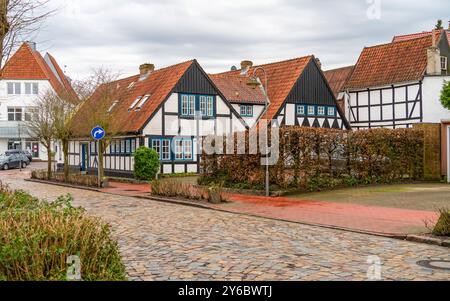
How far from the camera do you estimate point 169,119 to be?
3117 centimetres

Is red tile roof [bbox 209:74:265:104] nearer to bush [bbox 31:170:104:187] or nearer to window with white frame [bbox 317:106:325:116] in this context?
window with white frame [bbox 317:106:325:116]

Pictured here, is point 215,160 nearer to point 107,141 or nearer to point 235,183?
point 235,183

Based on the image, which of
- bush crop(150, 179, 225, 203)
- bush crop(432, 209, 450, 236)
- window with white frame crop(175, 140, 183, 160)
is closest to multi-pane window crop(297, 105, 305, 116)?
window with white frame crop(175, 140, 183, 160)

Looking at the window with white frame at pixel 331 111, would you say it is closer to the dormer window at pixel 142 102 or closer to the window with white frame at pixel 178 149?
the window with white frame at pixel 178 149

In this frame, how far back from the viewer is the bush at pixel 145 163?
92.8 ft

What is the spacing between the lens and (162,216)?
14.1m

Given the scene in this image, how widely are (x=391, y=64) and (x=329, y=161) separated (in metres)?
18.9

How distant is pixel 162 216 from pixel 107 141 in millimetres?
16203

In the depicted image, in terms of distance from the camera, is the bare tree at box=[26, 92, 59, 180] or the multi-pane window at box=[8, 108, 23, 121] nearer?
the bare tree at box=[26, 92, 59, 180]

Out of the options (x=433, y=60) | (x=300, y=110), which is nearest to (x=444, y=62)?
(x=433, y=60)

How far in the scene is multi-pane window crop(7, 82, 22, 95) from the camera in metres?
57.5

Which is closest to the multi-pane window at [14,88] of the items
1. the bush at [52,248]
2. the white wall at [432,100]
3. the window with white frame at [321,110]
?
the window with white frame at [321,110]

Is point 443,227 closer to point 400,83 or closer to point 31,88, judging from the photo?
point 400,83

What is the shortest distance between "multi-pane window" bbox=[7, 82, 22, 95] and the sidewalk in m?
46.4
